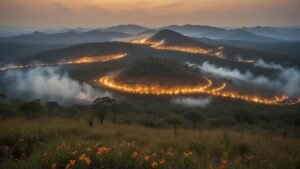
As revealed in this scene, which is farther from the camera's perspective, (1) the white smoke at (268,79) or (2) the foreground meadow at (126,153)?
(1) the white smoke at (268,79)

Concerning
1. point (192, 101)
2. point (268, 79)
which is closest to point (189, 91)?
point (192, 101)

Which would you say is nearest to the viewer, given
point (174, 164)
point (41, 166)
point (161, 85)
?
point (174, 164)

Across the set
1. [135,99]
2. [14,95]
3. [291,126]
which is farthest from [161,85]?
[291,126]

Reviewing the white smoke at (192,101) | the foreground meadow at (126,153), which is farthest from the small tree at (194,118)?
the white smoke at (192,101)

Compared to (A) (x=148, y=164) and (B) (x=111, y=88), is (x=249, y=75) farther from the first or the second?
(A) (x=148, y=164)

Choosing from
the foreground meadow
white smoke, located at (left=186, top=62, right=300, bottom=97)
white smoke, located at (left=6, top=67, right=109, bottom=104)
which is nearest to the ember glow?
white smoke, located at (left=6, top=67, right=109, bottom=104)

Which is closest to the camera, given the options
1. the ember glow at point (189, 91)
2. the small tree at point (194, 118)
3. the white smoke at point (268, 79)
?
the small tree at point (194, 118)

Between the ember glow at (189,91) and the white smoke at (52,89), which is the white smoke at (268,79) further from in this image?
the white smoke at (52,89)
